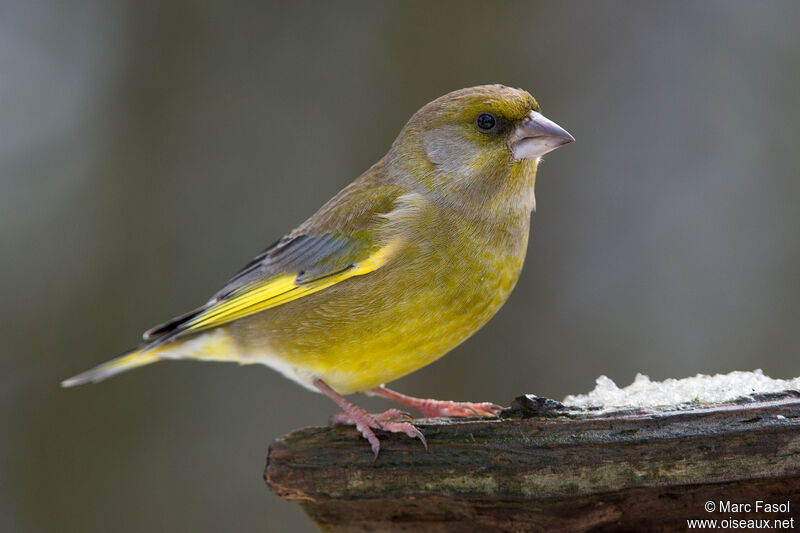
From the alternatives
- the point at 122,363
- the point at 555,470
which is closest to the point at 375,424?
the point at 555,470

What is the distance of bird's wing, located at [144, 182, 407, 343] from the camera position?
3.26m

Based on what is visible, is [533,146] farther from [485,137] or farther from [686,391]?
[686,391]

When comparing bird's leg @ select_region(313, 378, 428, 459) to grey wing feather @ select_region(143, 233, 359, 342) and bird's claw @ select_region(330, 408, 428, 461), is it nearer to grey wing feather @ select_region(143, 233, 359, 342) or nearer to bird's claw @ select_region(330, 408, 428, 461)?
bird's claw @ select_region(330, 408, 428, 461)

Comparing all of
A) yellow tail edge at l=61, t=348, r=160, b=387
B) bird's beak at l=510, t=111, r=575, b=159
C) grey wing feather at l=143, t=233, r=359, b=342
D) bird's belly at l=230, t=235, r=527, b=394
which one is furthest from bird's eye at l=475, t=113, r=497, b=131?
yellow tail edge at l=61, t=348, r=160, b=387

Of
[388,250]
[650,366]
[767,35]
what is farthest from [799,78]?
[388,250]

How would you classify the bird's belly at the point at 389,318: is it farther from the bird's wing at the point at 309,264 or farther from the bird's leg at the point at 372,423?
the bird's leg at the point at 372,423

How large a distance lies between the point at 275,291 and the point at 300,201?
3.01m

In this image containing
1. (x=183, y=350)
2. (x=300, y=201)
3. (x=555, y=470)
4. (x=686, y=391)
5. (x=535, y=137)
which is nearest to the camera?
(x=555, y=470)

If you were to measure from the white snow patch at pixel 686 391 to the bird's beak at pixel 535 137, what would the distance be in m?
0.99

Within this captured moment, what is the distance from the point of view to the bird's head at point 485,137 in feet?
10.6

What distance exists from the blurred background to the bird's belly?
2547 mm

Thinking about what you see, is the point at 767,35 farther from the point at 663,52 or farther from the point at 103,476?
the point at 103,476

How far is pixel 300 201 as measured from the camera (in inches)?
251

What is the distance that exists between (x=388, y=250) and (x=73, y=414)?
3737 millimetres
